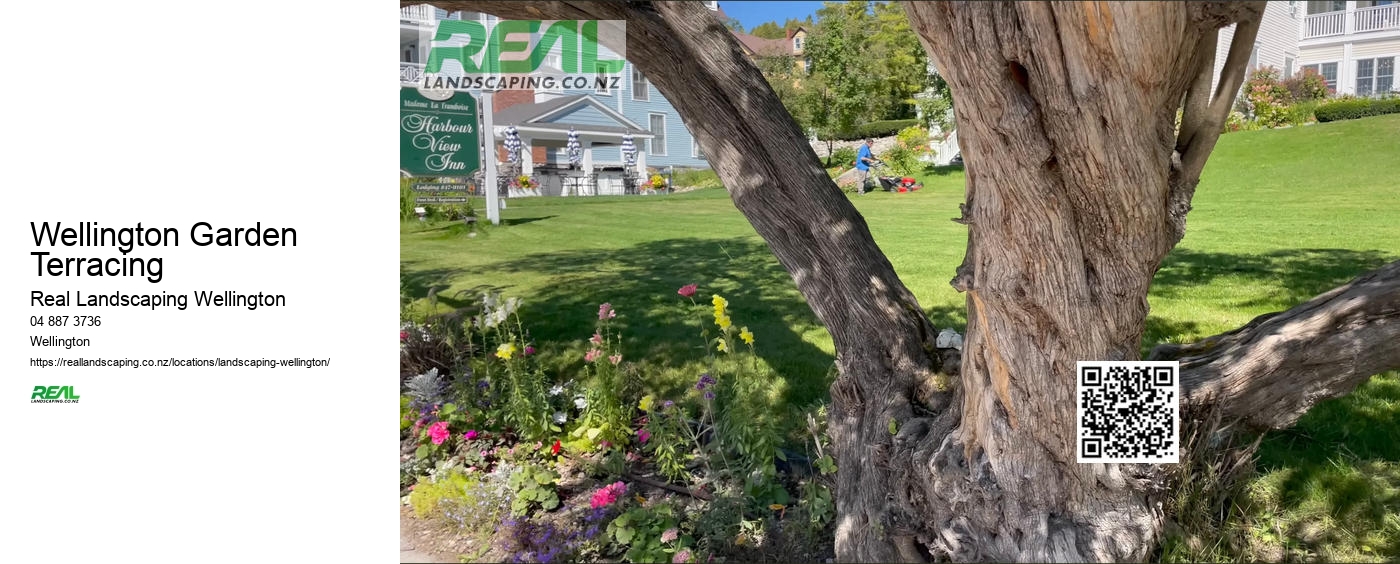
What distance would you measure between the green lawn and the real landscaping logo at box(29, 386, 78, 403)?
2.81 m

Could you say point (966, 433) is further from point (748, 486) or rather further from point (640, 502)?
point (640, 502)

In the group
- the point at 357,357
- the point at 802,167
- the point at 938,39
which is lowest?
the point at 357,357

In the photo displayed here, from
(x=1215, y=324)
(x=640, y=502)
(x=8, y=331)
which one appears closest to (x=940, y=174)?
(x=1215, y=324)

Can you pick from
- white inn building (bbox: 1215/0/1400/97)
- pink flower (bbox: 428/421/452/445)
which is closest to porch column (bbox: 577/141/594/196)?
white inn building (bbox: 1215/0/1400/97)

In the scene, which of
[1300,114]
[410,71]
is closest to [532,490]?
[1300,114]

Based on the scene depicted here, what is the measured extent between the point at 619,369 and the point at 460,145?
8341 millimetres

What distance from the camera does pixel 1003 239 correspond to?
2.14 m

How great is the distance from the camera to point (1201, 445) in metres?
2.77

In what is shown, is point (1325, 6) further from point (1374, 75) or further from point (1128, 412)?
point (1128, 412)

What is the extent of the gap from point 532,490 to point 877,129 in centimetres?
1164

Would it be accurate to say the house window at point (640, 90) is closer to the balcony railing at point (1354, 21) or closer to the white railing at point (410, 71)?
the white railing at point (410, 71)

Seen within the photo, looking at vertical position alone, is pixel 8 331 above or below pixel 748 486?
above

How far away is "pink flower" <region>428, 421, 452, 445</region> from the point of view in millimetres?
4457

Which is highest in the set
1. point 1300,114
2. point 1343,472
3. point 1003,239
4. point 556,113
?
point 556,113
